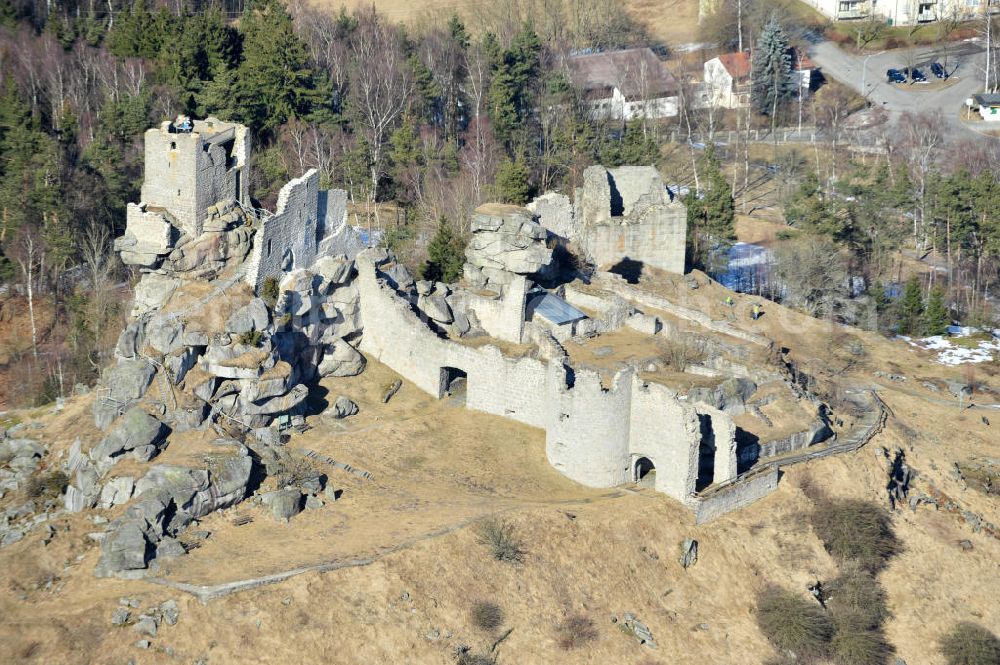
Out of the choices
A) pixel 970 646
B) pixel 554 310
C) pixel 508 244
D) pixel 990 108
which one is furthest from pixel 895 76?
pixel 970 646

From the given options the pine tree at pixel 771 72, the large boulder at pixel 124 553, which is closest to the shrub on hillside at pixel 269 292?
the large boulder at pixel 124 553

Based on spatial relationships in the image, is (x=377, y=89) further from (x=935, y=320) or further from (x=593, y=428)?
(x=593, y=428)

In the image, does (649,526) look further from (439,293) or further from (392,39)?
(392,39)

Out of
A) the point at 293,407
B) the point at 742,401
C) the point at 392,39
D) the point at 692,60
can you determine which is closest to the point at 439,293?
the point at 293,407

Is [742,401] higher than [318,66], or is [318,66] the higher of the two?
[318,66]

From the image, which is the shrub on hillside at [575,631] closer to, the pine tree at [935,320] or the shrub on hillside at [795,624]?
the shrub on hillside at [795,624]

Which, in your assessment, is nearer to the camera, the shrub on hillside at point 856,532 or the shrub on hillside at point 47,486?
the shrub on hillside at point 47,486
